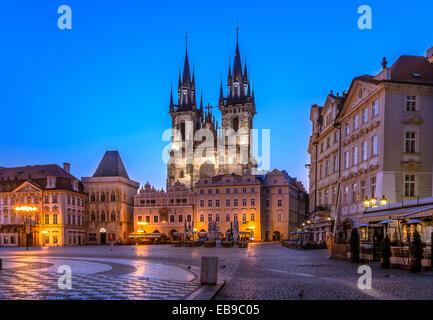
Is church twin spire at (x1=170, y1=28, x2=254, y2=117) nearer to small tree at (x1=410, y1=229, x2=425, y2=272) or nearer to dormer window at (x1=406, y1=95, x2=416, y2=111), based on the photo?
dormer window at (x1=406, y1=95, x2=416, y2=111)

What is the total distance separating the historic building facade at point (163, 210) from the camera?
80000 mm

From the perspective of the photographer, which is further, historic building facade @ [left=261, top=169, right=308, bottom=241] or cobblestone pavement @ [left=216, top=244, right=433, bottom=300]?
historic building facade @ [left=261, top=169, right=308, bottom=241]

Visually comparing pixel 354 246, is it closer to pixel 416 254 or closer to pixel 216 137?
pixel 416 254

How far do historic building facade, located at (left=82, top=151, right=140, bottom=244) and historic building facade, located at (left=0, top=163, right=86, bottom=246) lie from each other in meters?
3.34

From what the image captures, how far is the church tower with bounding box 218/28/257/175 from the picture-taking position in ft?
335

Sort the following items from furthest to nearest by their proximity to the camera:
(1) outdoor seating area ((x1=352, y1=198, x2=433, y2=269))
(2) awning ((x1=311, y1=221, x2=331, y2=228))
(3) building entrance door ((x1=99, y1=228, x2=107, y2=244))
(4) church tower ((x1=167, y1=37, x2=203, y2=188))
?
(4) church tower ((x1=167, y1=37, x2=203, y2=188)) < (3) building entrance door ((x1=99, y1=228, x2=107, y2=244)) < (2) awning ((x1=311, y1=221, x2=331, y2=228)) < (1) outdoor seating area ((x1=352, y1=198, x2=433, y2=269))

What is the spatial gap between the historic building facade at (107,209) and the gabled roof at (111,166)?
58.5 inches

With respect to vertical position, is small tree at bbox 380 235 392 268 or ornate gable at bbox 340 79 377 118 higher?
ornate gable at bbox 340 79 377 118

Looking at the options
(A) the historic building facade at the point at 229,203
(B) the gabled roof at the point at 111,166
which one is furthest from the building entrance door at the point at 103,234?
(A) the historic building facade at the point at 229,203

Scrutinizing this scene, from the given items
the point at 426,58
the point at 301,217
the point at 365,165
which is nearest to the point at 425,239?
the point at 365,165

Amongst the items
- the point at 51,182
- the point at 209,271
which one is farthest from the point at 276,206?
the point at 209,271

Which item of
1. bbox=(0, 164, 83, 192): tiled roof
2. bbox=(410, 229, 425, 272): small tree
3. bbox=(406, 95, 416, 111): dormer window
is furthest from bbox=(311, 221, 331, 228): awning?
bbox=(0, 164, 83, 192): tiled roof
